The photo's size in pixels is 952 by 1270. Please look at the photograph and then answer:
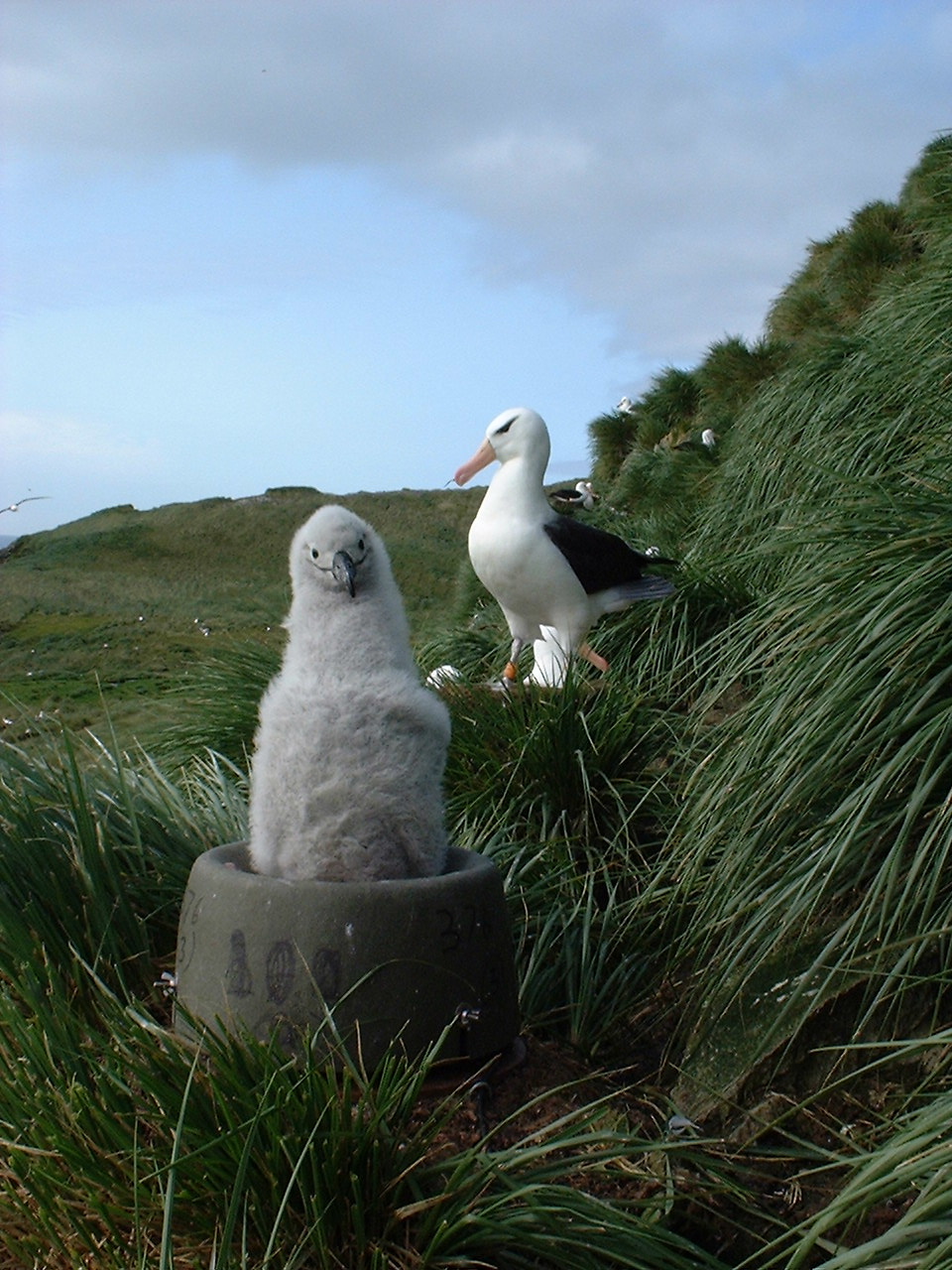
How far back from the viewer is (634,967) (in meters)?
3.21

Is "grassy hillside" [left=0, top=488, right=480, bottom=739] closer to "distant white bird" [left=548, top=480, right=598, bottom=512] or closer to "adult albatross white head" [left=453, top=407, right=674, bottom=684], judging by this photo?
"distant white bird" [left=548, top=480, right=598, bottom=512]

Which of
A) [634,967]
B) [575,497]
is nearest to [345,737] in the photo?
[634,967]

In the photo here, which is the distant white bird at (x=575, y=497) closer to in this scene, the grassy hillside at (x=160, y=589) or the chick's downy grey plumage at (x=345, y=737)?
the grassy hillside at (x=160, y=589)

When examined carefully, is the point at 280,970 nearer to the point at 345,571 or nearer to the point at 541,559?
the point at 345,571

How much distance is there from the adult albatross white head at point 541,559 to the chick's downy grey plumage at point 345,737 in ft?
6.56

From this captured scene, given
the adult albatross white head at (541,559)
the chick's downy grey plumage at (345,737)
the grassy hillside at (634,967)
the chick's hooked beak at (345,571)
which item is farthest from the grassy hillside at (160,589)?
the chick's hooked beak at (345,571)

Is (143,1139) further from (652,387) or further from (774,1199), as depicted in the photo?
(652,387)

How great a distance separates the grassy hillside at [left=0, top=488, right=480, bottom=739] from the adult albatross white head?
1085mm

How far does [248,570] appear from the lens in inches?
325

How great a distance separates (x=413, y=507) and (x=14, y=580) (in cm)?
314

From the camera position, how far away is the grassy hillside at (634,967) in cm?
198

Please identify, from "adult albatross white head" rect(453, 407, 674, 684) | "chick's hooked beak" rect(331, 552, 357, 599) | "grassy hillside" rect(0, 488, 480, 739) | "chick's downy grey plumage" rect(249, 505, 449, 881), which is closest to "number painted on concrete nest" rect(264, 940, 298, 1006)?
"chick's downy grey plumage" rect(249, 505, 449, 881)

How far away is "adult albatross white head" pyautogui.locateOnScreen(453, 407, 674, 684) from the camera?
14.9 ft

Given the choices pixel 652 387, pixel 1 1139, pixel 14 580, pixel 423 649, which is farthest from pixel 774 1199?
pixel 652 387
